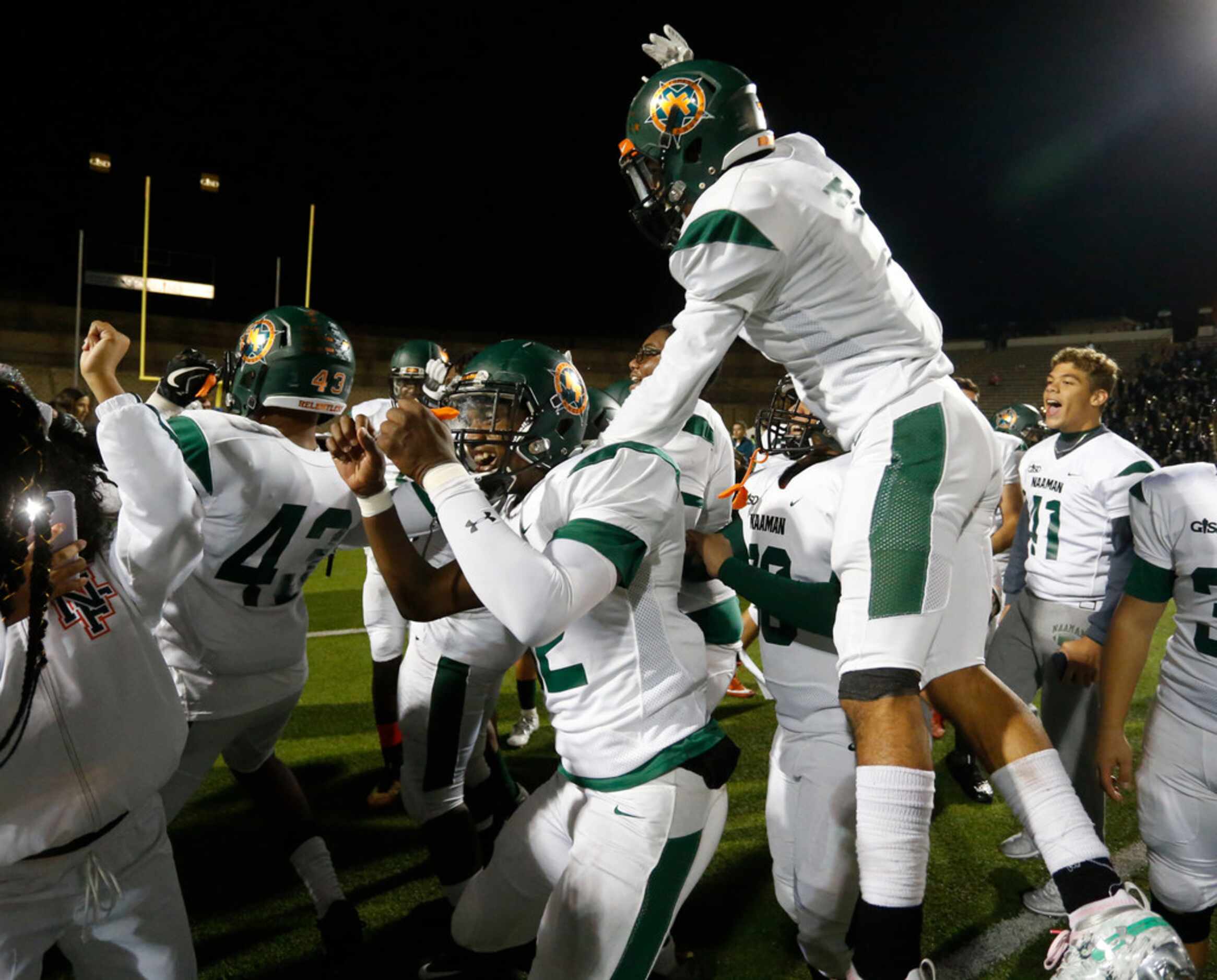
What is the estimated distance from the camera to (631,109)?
9.50 feet

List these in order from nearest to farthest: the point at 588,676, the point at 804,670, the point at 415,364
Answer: the point at 588,676, the point at 804,670, the point at 415,364

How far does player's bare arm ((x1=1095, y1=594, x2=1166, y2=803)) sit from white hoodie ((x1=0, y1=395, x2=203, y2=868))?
9.52 ft

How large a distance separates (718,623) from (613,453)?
1951 millimetres

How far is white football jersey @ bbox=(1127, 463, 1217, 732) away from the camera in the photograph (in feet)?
9.47

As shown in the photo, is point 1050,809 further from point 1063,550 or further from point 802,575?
point 1063,550

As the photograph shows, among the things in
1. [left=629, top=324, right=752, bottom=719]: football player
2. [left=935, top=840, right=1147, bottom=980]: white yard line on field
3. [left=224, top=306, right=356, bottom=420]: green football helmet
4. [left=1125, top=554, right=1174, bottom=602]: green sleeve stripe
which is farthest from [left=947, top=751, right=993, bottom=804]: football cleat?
[left=224, top=306, right=356, bottom=420]: green football helmet

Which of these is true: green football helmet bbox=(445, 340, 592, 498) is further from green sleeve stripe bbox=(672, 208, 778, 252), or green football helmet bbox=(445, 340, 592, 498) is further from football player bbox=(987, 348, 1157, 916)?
football player bbox=(987, 348, 1157, 916)

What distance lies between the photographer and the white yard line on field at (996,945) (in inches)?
125

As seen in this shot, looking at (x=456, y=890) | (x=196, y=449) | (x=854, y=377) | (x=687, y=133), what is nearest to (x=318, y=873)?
(x=456, y=890)

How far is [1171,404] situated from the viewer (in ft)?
73.8

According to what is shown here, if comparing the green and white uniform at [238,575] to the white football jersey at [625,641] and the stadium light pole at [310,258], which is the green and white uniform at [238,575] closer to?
the white football jersey at [625,641]

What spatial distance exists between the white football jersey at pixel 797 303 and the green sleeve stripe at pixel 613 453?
0.22 ft

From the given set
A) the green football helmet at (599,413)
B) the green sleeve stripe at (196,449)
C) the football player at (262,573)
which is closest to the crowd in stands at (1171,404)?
the green football helmet at (599,413)

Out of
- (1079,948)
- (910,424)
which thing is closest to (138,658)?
(910,424)
